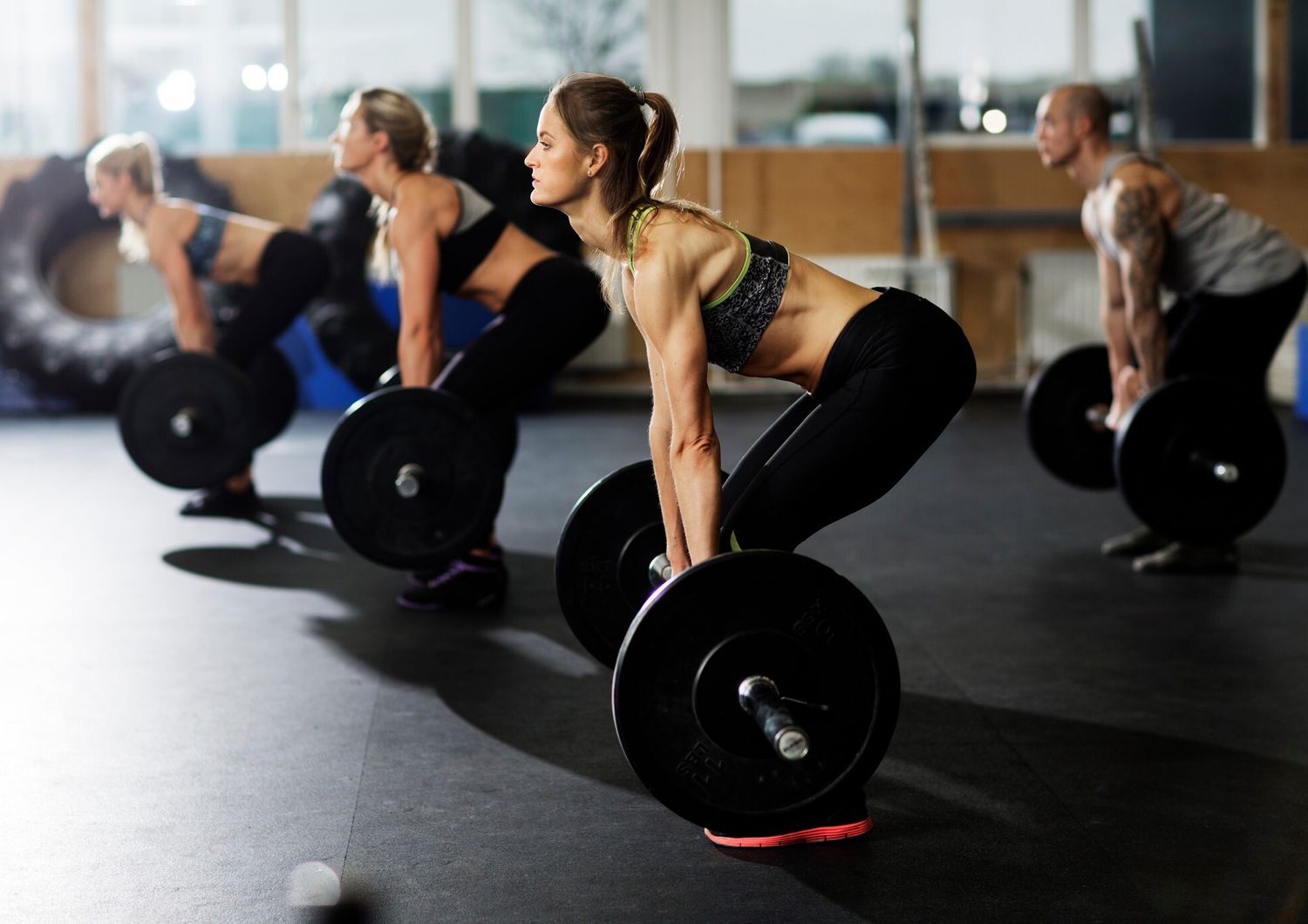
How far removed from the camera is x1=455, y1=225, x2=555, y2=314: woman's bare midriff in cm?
328

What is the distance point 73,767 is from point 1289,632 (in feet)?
7.82

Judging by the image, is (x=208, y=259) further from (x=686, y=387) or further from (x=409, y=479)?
(x=686, y=387)

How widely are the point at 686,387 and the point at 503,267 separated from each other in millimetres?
1612

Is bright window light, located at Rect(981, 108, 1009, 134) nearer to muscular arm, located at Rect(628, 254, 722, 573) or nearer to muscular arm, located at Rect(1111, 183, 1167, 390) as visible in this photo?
muscular arm, located at Rect(1111, 183, 1167, 390)

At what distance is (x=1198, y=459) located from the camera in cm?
344

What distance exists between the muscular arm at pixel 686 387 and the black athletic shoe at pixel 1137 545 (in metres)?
2.29

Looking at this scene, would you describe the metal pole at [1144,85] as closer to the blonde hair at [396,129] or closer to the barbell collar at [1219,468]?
the barbell collar at [1219,468]

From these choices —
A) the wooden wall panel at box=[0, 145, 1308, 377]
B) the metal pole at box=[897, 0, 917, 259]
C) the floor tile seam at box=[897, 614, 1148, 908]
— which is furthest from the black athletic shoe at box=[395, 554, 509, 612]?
the wooden wall panel at box=[0, 145, 1308, 377]

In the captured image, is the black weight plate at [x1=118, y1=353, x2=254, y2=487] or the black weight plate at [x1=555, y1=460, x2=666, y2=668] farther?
the black weight plate at [x1=118, y1=353, x2=254, y2=487]

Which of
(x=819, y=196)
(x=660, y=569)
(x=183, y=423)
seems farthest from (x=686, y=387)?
(x=819, y=196)

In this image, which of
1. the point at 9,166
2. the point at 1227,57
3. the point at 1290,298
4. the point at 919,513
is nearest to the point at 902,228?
the point at 1227,57

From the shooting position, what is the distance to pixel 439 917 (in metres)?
1.68

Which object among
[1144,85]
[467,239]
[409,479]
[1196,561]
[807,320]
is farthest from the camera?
[1144,85]

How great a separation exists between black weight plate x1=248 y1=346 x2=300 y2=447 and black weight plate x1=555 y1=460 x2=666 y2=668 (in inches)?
96.3
